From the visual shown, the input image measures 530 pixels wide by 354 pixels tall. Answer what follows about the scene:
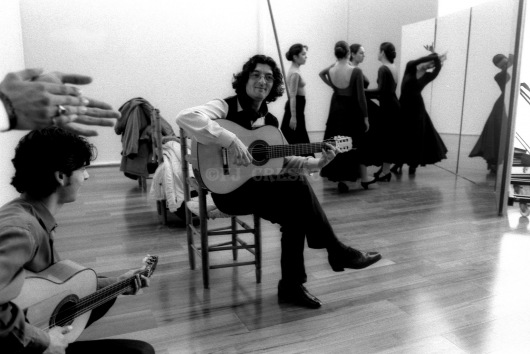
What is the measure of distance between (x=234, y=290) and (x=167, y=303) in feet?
1.14

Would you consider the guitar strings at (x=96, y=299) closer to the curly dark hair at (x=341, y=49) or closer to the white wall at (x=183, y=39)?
the curly dark hair at (x=341, y=49)

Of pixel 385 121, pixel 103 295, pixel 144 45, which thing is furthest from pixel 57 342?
pixel 144 45

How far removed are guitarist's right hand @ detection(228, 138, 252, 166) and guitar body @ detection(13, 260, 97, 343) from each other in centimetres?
93

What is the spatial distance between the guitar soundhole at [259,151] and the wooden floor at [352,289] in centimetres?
66

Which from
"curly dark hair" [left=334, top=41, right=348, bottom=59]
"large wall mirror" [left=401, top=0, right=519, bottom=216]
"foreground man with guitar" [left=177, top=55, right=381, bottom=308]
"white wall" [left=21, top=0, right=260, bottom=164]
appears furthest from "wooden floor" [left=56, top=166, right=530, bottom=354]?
"white wall" [left=21, top=0, right=260, bottom=164]

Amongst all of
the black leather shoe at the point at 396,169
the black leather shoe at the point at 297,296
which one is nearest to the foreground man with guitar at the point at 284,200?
the black leather shoe at the point at 297,296

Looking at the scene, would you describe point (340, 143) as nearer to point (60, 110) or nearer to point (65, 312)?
point (65, 312)

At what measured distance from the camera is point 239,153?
2.16 meters

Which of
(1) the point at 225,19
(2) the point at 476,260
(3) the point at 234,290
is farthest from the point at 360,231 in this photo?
(1) the point at 225,19

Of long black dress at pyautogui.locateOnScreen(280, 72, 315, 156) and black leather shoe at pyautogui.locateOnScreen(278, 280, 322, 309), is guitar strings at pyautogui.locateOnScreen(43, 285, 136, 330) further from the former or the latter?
long black dress at pyautogui.locateOnScreen(280, 72, 315, 156)

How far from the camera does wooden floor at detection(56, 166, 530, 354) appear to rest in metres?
1.89

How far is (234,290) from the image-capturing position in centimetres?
238

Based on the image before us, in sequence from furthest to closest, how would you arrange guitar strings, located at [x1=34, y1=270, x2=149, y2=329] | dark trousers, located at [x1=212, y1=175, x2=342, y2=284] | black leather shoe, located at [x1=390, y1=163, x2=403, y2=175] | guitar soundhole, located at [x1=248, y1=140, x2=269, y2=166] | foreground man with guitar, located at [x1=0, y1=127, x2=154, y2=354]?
black leather shoe, located at [x1=390, y1=163, x2=403, y2=175] → guitar soundhole, located at [x1=248, y1=140, x2=269, y2=166] → dark trousers, located at [x1=212, y1=175, x2=342, y2=284] → guitar strings, located at [x1=34, y1=270, x2=149, y2=329] → foreground man with guitar, located at [x1=0, y1=127, x2=154, y2=354]

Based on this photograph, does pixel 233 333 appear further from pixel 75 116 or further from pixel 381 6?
pixel 381 6
